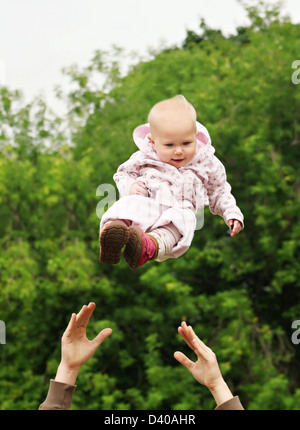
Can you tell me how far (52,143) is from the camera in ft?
67.6

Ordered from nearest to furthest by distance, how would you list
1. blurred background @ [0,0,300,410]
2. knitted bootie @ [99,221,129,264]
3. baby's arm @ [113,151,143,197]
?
knitted bootie @ [99,221,129,264]
baby's arm @ [113,151,143,197]
blurred background @ [0,0,300,410]

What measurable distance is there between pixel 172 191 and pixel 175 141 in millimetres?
293

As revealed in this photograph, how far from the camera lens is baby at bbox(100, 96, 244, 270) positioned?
181 inches

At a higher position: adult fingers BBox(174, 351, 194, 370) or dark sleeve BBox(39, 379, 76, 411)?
adult fingers BBox(174, 351, 194, 370)

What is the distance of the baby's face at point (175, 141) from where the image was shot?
464cm

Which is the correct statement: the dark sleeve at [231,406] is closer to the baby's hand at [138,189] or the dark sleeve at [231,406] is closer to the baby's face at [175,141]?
the baby's hand at [138,189]

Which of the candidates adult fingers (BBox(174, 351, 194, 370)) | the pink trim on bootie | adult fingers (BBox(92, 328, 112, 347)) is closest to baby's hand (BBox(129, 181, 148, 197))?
the pink trim on bootie

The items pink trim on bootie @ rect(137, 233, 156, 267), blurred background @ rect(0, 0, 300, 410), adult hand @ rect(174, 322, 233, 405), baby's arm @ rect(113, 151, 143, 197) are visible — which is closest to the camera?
pink trim on bootie @ rect(137, 233, 156, 267)

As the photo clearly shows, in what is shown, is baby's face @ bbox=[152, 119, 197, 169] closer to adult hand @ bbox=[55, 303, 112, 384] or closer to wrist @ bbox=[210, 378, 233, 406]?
adult hand @ bbox=[55, 303, 112, 384]

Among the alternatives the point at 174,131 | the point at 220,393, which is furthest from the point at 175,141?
the point at 220,393

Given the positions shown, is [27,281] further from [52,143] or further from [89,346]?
[89,346]

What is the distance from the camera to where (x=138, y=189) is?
470 centimetres

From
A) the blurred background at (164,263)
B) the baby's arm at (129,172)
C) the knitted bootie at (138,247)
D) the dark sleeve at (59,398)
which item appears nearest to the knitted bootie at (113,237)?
the knitted bootie at (138,247)

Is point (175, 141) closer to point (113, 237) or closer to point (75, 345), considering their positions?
point (113, 237)
